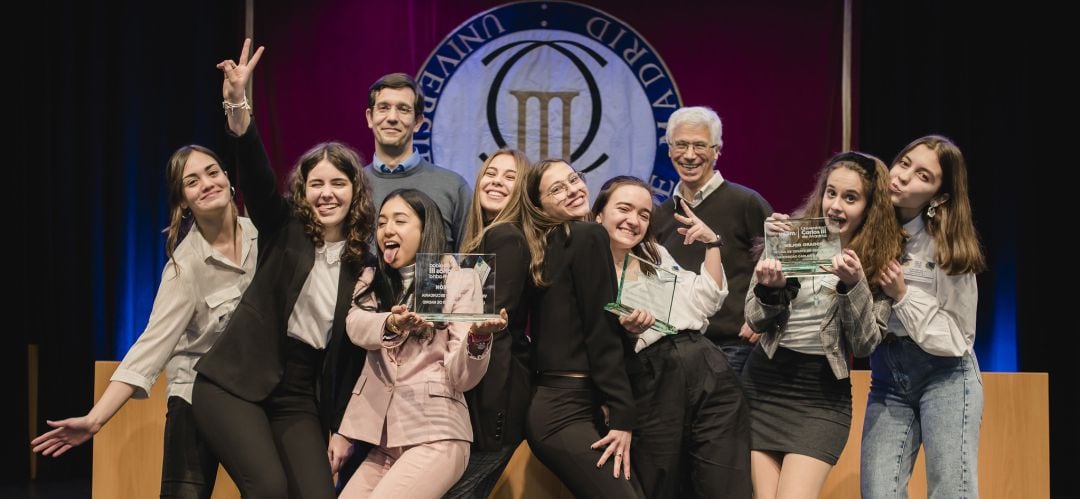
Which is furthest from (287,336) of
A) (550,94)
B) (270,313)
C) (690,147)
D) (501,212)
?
(550,94)

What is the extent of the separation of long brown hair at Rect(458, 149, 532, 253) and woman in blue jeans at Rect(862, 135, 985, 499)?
125 centimetres

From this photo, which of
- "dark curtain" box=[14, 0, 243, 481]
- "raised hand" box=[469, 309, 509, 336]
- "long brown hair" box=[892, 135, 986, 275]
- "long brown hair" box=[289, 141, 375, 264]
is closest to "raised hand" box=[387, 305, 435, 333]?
"raised hand" box=[469, 309, 509, 336]

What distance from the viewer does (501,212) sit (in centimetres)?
343

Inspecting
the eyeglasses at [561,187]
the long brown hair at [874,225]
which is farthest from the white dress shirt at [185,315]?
the long brown hair at [874,225]

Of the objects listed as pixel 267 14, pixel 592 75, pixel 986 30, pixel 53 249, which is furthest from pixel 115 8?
pixel 986 30

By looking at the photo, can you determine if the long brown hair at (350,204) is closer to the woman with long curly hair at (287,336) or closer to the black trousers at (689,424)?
the woman with long curly hair at (287,336)

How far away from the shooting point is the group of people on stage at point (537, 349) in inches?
124

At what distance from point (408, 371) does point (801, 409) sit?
1346 millimetres

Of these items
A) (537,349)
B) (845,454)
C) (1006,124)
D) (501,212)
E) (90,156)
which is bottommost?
(845,454)

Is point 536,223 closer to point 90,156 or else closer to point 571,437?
point 571,437

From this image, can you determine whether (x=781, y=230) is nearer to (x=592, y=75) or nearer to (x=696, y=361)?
(x=696, y=361)

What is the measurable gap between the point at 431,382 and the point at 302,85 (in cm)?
370

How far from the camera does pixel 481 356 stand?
3.05 metres

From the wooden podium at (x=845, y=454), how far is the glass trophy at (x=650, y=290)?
3.19ft
